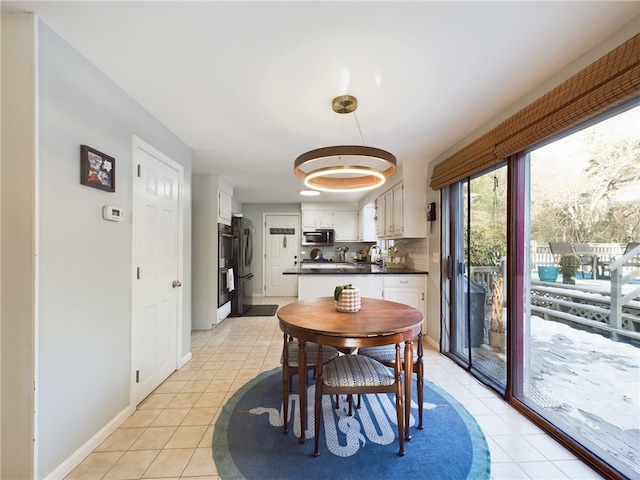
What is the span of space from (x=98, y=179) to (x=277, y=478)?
6.76ft

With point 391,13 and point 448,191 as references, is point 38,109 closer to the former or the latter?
point 391,13

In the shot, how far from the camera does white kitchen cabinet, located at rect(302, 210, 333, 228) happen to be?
6473 millimetres

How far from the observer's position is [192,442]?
5.65 ft

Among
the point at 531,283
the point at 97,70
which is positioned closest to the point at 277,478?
the point at 531,283

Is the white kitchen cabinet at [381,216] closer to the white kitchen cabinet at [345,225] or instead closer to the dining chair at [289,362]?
the white kitchen cabinet at [345,225]

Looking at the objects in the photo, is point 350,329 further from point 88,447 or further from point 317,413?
point 88,447

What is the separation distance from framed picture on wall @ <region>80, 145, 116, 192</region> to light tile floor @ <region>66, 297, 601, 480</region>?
164 cm

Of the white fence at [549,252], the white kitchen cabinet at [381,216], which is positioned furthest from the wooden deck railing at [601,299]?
the white kitchen cabinet at [381,216]

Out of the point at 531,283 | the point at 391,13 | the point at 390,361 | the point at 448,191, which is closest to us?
the point at 391,13

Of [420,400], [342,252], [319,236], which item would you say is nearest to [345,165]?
[420,400]

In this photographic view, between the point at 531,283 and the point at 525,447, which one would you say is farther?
the point at 531,283

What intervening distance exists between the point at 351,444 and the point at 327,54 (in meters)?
2.36

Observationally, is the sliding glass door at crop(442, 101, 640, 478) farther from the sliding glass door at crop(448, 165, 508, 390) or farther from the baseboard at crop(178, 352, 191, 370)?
the baseboard at crop(178, 352, 191, 370)

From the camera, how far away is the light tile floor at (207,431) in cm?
150
